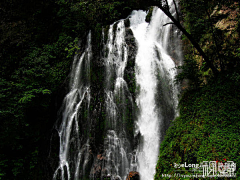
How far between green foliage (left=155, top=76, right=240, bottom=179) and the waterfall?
2723mm

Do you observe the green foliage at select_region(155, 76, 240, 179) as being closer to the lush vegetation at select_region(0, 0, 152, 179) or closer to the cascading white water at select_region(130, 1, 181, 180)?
the cascading white water at select_region(130, 1, 181, 180)

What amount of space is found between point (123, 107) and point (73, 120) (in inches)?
120

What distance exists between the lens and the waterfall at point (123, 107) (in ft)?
23.8

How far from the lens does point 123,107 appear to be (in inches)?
328

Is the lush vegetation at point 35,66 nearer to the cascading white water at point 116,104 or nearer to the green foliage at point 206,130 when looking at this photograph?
the cascading white water at point 116,104

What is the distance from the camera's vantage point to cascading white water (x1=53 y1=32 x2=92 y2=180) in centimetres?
780

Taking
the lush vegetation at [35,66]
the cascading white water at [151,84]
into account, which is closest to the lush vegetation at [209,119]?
the cascading white water at [151,84]

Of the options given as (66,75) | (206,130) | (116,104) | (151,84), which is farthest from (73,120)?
(206,130)

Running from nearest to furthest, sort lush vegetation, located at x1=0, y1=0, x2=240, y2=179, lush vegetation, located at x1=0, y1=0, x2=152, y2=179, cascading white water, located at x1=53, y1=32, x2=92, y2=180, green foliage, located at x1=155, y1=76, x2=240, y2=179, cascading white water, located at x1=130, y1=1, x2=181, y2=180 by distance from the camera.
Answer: green foliage, located at x1=155, y1=76, x2=240, y2=179, lush vegetation, located at x1=0, y1=0, x2=240, y2=179, cascading white water, located at x1=130, y1=1, x2=181, y2=180, cascading white water, located at x1=53, y1=32, x2=92, y2=180, lush vegetation, located at x1=0, y1=0, x2=152, y2=179

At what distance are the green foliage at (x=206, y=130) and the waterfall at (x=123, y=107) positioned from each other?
272cm

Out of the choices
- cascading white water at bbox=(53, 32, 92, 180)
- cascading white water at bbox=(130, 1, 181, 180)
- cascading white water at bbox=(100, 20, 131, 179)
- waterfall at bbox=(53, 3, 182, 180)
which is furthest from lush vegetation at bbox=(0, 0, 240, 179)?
cascading white water at bbox=(100, 20, 131, 179)

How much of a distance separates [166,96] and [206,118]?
3.76m

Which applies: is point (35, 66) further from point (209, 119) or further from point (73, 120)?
point (209, 119)

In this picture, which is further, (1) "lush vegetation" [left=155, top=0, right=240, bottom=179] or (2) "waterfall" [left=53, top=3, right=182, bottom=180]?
(2) "waterfall" [left=53, top=3, right=182, bottom=180]
